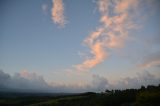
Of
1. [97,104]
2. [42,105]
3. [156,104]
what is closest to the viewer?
[156,104]

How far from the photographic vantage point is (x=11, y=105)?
182625mm

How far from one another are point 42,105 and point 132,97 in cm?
5982

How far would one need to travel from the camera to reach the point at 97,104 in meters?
135

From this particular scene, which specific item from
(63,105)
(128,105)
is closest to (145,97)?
(128,105)

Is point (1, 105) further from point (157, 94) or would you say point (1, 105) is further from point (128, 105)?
point (157, 94)

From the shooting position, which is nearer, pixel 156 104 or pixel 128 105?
pixel 156 104

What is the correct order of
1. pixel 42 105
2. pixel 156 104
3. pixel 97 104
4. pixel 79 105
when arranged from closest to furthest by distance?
pixel 156 104, pixel 97 104, pixel 79 105, pixel 42 105

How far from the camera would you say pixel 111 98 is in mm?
142000

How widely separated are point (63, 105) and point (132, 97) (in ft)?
157

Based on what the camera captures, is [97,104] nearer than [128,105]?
No

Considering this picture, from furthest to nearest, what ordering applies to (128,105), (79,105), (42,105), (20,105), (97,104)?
(20,105)
(42,105)
(79,105)
(97,104)
(128,105)

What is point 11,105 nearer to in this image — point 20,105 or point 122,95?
point 20,105

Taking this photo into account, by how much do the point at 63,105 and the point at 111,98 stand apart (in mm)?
36360

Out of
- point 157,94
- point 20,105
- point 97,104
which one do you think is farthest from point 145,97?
point 20,105
